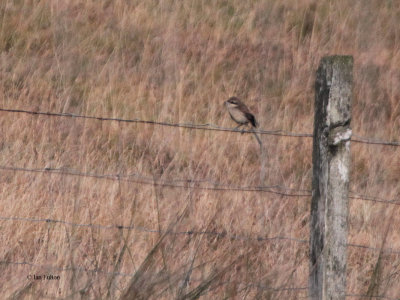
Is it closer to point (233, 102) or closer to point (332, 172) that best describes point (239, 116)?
point (233, 102)

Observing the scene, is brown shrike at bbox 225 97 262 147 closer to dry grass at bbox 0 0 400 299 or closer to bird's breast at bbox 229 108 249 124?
bird's breast at bbox 229 108 249 124

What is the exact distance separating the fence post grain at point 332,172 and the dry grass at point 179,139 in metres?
0.20

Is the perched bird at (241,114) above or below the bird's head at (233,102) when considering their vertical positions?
below

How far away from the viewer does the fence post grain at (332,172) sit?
3605mm

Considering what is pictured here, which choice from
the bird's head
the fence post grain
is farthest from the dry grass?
the bird's head

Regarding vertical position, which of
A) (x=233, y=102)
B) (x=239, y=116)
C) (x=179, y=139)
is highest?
(x=233, y=102)

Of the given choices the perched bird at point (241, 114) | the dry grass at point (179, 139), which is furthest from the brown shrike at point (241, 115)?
the dry grass at point (179, 139)

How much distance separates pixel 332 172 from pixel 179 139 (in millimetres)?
3368

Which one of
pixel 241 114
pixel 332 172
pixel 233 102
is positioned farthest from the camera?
pixel 233 102

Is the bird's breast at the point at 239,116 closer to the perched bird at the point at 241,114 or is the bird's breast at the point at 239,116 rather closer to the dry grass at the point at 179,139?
the perched bird at the point at 241,114

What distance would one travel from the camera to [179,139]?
6863 millimetres

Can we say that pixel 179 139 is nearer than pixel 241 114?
No

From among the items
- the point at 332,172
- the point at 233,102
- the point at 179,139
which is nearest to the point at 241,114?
the point at 233,102

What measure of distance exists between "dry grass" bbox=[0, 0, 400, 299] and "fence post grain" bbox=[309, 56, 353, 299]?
0.65 feet
